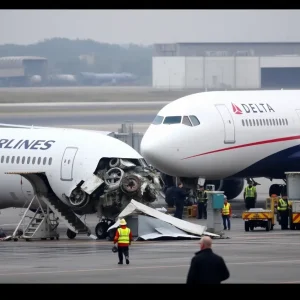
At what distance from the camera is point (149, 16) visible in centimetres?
19588

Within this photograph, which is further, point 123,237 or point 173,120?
point 173,120

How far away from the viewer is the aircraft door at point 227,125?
4125 centimetres

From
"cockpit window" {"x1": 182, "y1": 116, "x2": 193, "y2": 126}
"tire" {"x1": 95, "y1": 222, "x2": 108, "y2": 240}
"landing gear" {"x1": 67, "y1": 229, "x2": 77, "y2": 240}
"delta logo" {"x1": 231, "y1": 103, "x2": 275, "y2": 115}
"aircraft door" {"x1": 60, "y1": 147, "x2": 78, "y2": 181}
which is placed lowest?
"landing gear" {"x1": 67, "y1": 229, "x2": 77, "y2": 240}

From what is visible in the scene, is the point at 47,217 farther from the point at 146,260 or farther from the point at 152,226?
the point at 146,260

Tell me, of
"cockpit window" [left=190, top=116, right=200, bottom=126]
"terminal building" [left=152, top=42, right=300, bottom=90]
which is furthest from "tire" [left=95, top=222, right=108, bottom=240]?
"terminal building" [left=152, top=42, right=300, bottom=90]

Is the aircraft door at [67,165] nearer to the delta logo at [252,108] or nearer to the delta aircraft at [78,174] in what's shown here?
the delta aircraft at [78,174]

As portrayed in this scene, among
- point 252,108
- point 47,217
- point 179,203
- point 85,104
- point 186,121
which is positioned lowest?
point 85,104

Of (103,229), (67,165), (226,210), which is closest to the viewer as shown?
(103,229)

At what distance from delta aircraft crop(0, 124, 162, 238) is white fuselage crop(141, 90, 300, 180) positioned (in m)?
6.00

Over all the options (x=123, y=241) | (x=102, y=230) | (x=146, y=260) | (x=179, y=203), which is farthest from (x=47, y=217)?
(x=123, y=241)

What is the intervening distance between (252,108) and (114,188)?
1141 cm

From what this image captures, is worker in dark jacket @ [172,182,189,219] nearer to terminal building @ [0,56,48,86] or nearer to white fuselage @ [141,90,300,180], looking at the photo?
white fuselage @ [141,90,300,180]

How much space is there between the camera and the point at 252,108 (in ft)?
141

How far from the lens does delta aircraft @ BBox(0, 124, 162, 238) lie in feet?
109
